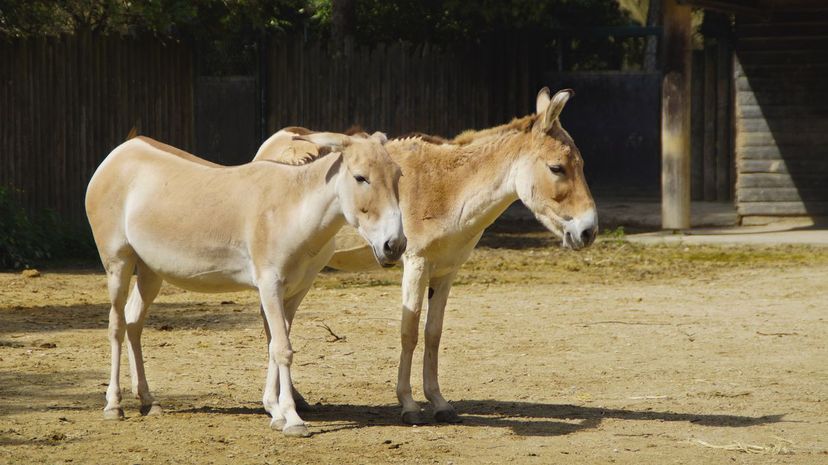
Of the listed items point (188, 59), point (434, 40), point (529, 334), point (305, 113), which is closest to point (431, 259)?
point (529, 334)

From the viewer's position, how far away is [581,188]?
21.9 ft

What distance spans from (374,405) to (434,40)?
1384 centimetres

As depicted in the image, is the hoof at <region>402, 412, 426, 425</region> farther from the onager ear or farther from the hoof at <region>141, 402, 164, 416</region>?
the onager ear

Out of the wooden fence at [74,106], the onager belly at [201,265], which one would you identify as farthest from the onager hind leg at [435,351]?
the wooden fence at [74,106]

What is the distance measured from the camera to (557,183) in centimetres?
665

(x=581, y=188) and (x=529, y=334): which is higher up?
(x=581, y=188)

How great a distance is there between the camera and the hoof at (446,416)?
671cm

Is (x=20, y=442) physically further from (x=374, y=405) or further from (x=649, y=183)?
(x=649, y=183)

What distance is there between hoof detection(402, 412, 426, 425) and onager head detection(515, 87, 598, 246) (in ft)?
3.93

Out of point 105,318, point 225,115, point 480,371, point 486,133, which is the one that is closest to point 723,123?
point 225,115

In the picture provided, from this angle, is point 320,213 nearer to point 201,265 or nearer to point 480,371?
point 201,265

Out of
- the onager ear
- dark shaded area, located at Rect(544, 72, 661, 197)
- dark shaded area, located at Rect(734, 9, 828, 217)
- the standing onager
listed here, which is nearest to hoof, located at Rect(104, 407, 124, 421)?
the standing onager

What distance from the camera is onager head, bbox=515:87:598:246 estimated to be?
6.61 m

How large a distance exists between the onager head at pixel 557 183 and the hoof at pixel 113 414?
2418mm
